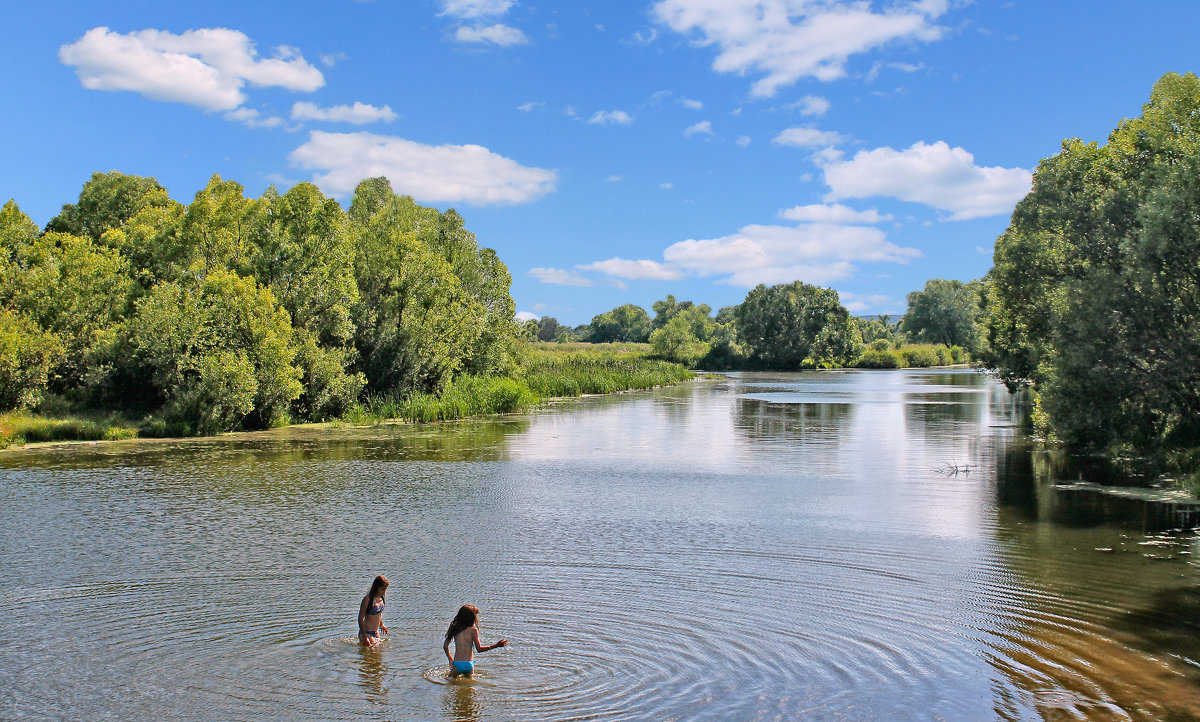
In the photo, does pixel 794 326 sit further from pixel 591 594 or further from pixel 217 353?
pixel 591 594

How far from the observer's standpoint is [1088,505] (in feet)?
68.3

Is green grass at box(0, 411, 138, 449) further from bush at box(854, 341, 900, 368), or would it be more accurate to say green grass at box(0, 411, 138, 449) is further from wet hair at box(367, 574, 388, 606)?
bush at box(854, 341, 900, 368)

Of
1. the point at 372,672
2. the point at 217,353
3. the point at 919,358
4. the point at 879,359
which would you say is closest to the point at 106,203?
the point at 217,353

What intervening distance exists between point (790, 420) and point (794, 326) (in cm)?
9239

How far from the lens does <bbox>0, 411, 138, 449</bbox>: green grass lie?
32.7 metres

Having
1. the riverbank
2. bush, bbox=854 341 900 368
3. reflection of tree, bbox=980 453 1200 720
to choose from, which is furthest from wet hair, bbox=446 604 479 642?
bush, bbox=854 341 900 368

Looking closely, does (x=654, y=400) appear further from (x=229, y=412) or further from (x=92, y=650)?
(x=92, y=650)

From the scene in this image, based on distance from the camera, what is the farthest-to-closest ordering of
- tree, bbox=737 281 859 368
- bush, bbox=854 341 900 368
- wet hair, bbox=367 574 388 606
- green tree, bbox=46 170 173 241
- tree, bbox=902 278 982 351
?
tree, bbox=902 278 982 351
bush, bbox=854 341 900 368
tree, bbox=737 281 859 368
green tree, bbox=46 170 173 241
wet hair, bbox=367 574 388 606

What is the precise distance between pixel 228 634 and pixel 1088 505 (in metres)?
19.8

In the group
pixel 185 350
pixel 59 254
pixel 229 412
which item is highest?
pixel 59 254

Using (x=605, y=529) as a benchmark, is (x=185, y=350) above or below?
above

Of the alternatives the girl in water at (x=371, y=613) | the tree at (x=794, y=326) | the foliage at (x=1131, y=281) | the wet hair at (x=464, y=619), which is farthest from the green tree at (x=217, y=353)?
the tree at (x=794, y=326)

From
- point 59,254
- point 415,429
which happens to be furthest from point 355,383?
point 59,254

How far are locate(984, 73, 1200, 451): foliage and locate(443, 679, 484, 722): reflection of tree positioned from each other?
21414 millimetres
